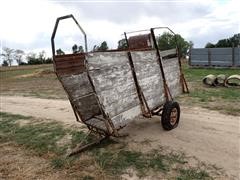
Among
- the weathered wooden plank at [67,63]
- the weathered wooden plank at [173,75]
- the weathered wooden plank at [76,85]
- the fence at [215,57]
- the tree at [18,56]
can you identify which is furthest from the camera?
the tree at [18,56]

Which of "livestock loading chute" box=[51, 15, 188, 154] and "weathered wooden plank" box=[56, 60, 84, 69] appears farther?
"weathered wooden plank" box=[56, 60, 84, 69]

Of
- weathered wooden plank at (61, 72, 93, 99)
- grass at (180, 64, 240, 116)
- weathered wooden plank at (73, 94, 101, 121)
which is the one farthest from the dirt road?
weathered wooden plank at (61, 72, 93, 99)

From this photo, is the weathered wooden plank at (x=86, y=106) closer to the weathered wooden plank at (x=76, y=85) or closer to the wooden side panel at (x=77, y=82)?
the wooden side panel at (x=77, y=82)

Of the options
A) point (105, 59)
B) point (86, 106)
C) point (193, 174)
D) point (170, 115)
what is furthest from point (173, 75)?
point (193, 174)

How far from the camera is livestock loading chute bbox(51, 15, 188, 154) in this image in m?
5.03

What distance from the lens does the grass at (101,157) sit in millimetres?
4762

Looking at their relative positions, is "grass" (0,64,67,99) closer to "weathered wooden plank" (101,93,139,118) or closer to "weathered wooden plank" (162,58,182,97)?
"weathered wooden plank" (162,58,182,97)

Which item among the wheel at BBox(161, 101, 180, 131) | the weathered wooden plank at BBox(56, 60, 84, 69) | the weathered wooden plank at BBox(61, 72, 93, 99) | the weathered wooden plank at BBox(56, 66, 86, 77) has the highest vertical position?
the weathered wooden plank at BBox(56, 60, 84, 69)

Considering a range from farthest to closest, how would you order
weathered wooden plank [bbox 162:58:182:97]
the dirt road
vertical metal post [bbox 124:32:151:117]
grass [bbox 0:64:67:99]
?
grass [bbox 0:64:67:99]
weathered wooden plank [bbox 162:58:182:97]
vertical metal post [bbox 124:32:151:117]
the dirt road

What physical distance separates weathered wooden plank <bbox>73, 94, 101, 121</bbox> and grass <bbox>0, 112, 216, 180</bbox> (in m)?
0.66

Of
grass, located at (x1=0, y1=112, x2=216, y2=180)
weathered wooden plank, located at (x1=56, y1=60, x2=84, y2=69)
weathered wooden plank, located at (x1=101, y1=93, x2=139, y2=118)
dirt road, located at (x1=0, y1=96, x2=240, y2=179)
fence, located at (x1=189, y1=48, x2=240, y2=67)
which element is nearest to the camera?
grass, located at (x1=0, y1=112, x2=216, y2=180)

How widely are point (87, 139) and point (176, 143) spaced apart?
1831 millimetres

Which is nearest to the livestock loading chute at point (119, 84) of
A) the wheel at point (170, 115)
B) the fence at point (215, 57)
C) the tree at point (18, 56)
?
the wheel at point (170, 115)

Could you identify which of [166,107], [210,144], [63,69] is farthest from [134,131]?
[63,69]
